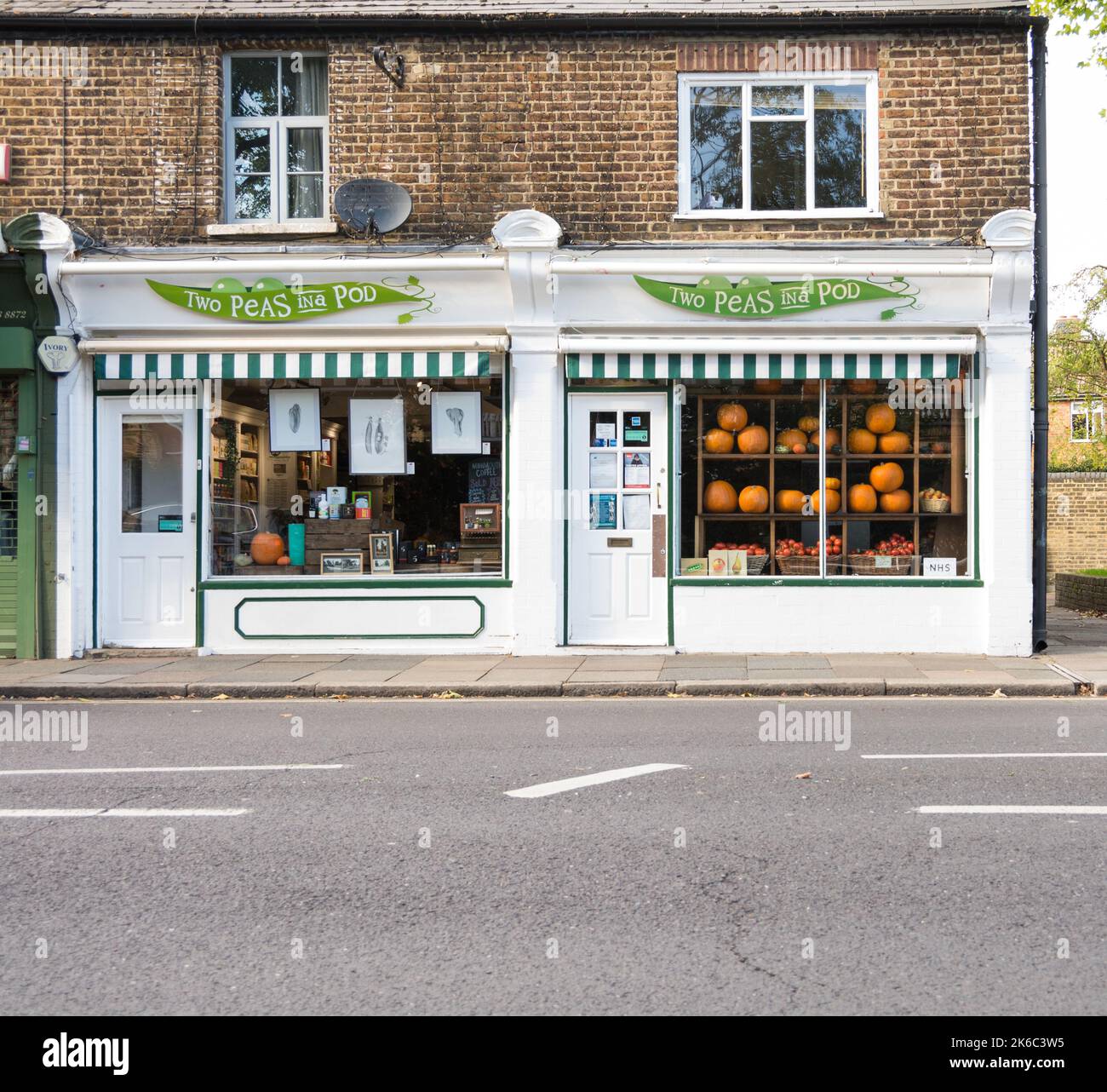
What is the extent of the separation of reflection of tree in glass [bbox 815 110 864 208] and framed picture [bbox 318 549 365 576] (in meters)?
6.40

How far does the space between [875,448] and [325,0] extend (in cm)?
788

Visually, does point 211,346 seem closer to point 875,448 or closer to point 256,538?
point 256,538

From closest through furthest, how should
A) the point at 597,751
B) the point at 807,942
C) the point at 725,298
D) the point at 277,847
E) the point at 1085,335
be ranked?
1. the point at 807,942
2. the point at 277,847
3. the point at 597,751
4. the point at 725,298
5. the point at 1085,335

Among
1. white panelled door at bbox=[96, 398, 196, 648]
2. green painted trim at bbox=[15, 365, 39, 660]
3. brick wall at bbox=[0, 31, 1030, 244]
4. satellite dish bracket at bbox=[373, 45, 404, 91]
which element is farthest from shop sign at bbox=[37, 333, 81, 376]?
satellite dish bracket at bbox=[373, 45, 404, 91]

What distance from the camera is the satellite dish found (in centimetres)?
1317

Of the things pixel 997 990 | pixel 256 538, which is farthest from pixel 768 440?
pixel 997 990

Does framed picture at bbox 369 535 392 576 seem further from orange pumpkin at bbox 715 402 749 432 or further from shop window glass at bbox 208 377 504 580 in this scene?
orange pumpkin at bbox 715 402 749 432

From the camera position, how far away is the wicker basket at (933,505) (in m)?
13.5

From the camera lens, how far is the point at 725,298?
512 inches

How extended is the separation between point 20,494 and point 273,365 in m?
3.12

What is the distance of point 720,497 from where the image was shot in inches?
538

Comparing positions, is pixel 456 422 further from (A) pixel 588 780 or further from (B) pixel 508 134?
(A) pixel 588 780

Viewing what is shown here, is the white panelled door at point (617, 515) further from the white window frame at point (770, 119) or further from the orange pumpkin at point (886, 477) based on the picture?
the orange pumpkin at point (886, 477)

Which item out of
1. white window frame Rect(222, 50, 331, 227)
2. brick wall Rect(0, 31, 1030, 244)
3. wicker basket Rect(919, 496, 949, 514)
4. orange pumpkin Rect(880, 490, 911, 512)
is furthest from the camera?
white window frame Rect(222, 50, 331, 227)
